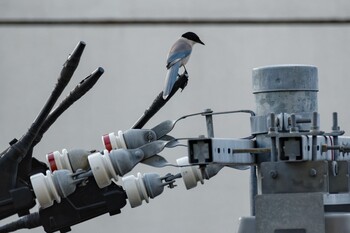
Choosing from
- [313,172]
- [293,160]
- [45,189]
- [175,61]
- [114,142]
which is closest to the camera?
[293,160]

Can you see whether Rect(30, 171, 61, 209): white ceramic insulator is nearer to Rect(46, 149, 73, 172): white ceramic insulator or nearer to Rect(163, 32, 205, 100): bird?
Rect(46, 149, 73, 172): white ceramic insulator

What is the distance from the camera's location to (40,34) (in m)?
16.5

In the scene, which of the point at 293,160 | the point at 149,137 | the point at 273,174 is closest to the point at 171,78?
the point at 149,137

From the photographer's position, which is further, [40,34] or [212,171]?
[40,34]

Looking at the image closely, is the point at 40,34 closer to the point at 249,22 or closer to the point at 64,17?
the point at 64,17

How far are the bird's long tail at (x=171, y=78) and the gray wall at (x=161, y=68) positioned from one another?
7.16 metres

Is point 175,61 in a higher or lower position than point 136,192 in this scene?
higher

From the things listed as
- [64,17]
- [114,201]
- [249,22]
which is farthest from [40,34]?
[114,201]

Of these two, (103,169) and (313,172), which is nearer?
(313,172)

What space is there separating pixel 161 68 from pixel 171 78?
7.45 metres

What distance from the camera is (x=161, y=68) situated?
16438mm

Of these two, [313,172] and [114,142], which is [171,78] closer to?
[114,142]

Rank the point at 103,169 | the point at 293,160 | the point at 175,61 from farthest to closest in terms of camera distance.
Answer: the point at 175,61 < the point at 103,169 < the point at 293,160
